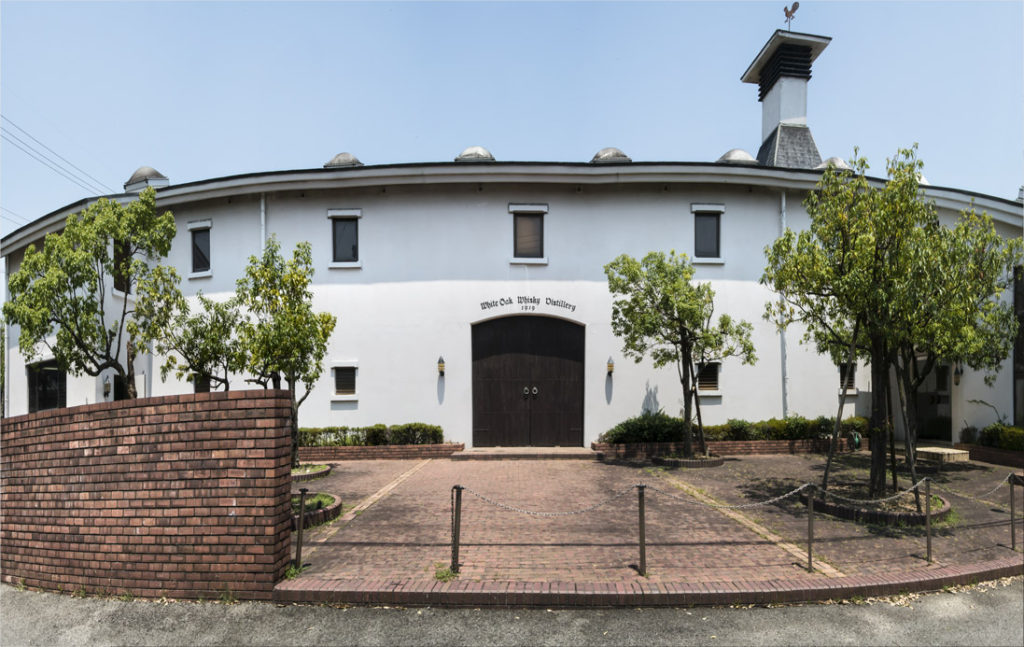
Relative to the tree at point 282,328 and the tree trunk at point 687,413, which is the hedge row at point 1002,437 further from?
the tree at point 282,328

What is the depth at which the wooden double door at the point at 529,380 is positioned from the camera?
49.7ft

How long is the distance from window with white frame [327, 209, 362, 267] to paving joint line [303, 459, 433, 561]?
6407mm

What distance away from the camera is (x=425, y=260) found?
15.3m

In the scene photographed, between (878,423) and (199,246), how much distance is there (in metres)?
17.5

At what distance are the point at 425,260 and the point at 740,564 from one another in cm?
1130

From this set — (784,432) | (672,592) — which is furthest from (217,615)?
(784,432)

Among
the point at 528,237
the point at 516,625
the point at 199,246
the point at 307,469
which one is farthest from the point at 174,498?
the point at 199,246

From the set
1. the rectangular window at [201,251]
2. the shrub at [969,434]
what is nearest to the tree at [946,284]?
the shrub at [969,434]

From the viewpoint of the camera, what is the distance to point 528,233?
1544cm

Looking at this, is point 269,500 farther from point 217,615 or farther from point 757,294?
point 757,294

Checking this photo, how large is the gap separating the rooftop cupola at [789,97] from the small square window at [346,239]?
14.7m

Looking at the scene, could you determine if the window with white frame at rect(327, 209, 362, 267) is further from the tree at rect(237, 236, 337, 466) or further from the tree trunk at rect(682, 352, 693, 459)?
the tree trunk at rect(682, 352, 693, 459)

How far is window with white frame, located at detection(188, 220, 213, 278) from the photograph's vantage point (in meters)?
16.3

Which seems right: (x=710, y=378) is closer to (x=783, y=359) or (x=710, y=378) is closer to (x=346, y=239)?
(x=783, y=359)
